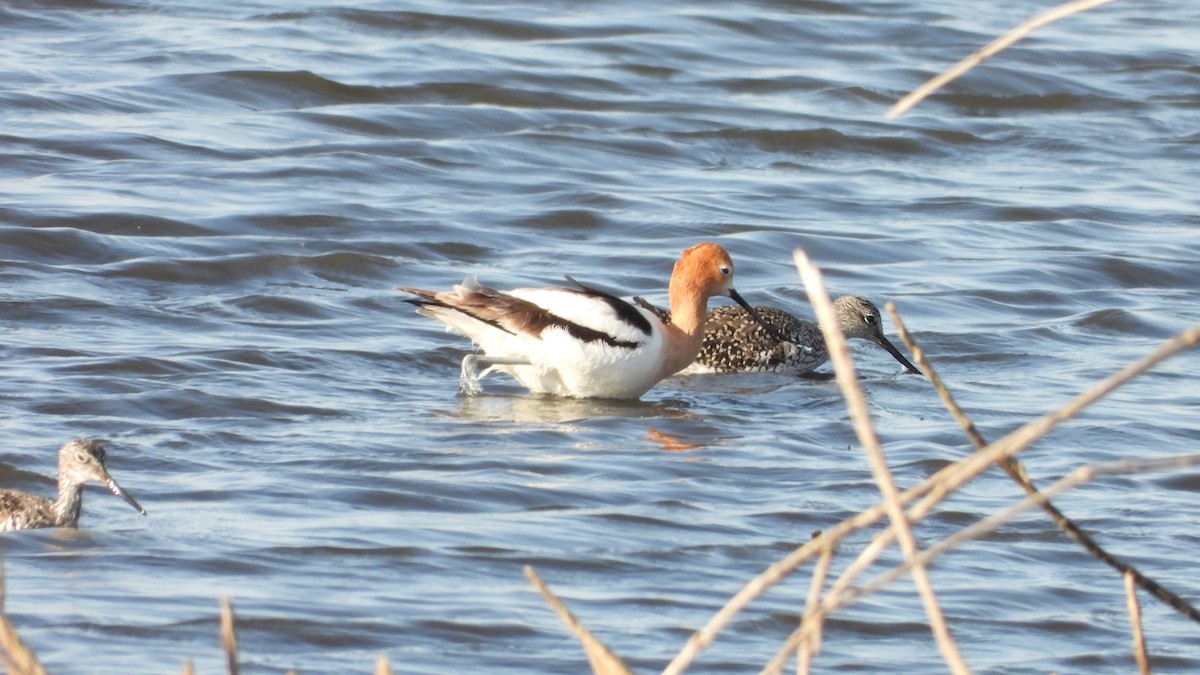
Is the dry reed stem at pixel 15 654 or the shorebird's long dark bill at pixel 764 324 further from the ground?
the dry reed stem at pixel 15 654

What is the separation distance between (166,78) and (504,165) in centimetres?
258

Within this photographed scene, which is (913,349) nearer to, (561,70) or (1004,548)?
(1004,548)

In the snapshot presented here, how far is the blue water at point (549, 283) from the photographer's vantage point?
18.5 feet

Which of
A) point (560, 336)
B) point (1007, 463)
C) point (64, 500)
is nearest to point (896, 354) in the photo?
point (560, 336)

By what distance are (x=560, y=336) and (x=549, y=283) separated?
6.99 feet

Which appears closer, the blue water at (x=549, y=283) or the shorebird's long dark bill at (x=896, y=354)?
the blue water at (x=549, y=283)

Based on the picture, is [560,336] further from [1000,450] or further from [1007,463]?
[1000,450]

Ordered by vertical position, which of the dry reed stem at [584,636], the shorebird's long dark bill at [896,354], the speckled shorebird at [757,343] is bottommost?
the shorebird's long dark bill at [896,354]

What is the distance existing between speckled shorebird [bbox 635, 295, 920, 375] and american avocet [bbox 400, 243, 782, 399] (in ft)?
3.63

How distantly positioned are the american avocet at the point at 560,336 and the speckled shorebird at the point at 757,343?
1.11 m

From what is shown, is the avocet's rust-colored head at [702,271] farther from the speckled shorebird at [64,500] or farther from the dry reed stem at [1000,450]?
the dry reed stem at [1000,450]

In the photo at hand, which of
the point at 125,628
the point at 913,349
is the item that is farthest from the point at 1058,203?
the point at 913,349

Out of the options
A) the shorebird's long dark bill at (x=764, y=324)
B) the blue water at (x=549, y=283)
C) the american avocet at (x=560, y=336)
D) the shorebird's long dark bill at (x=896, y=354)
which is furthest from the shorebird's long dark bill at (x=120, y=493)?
the shorebird's long dark bill at (x=896, y=354)

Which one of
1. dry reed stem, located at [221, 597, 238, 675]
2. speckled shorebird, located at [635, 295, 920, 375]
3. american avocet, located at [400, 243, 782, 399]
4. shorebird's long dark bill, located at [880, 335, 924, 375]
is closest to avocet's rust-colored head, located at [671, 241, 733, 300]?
american avocet, located at [400, 243, 782, 399]
